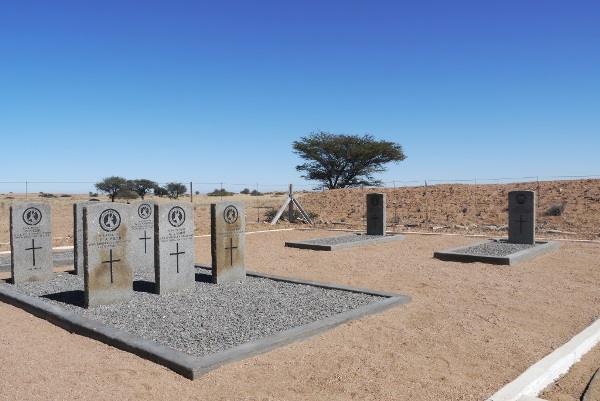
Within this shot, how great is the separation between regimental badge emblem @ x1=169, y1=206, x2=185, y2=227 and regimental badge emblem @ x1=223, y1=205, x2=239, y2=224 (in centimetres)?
91

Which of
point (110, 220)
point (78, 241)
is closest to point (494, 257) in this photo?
point (110, 220)

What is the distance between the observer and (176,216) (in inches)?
321

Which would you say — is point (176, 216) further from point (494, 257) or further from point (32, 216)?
point (494, 257)

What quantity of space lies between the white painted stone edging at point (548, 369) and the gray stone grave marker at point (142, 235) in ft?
26.1

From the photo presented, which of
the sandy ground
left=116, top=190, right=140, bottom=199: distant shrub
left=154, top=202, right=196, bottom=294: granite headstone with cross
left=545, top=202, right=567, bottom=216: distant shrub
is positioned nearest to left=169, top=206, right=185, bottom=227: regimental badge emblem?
left=154, top=202, right=196, bottom=294: granite headstone with cross

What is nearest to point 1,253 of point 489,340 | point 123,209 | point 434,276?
point 123,209

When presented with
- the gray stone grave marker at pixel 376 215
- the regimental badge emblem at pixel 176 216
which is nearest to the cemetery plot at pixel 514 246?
the gray stone grave marker at pixel 376 215

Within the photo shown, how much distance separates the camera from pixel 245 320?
614 centimetres

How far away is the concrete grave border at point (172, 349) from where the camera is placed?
4566mm

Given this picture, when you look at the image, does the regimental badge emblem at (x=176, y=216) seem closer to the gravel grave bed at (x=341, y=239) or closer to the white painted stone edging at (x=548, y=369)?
the white painted stone edging at (x=548, y=369)

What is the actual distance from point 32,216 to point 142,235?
2.21 meters

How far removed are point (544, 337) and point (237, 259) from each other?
5303mm

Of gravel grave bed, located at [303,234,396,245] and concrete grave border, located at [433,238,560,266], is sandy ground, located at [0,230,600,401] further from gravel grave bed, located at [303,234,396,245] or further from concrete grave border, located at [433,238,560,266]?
gravel grave bed, located at [303,234,396,245]

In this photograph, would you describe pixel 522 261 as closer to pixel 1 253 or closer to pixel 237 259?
pixel 237 259
